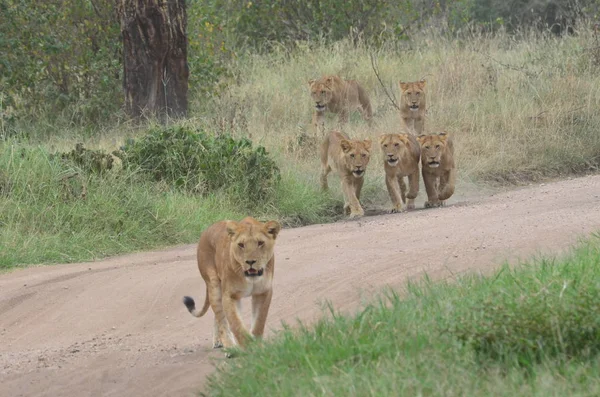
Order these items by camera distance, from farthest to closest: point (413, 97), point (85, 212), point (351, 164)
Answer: point (413, 97) → point (351, 164) → point (85, 212)

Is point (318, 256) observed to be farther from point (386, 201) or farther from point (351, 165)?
point (386, 201)

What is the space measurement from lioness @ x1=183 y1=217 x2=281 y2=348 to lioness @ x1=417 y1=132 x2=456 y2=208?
5.35m

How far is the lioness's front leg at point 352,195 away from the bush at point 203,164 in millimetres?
710

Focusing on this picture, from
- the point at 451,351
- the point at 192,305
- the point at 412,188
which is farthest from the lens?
the point at 412,188

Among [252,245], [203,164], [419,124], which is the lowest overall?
[419,124]

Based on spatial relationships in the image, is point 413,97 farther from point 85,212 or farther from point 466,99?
point 85,212

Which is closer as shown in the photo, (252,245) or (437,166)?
(252,245)

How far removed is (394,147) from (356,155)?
368mm

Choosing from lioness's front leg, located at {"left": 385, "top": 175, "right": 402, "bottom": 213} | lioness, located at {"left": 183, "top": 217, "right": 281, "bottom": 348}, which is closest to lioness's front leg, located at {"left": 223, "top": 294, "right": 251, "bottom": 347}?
lioness, located at {"left": 183, "top": 217, "right": 281, "bottom": 348}

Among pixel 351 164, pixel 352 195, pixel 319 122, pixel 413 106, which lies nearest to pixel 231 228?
pixel 351 164

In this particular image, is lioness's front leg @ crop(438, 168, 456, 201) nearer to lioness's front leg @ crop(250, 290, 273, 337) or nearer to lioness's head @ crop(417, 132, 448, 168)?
lioness's head @ crop(417, 132, 448, 168)

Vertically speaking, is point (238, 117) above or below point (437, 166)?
above

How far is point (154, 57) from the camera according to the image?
14.6m

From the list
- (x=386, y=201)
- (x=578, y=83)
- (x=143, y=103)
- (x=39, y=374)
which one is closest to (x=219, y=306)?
(x=39, y=374)
